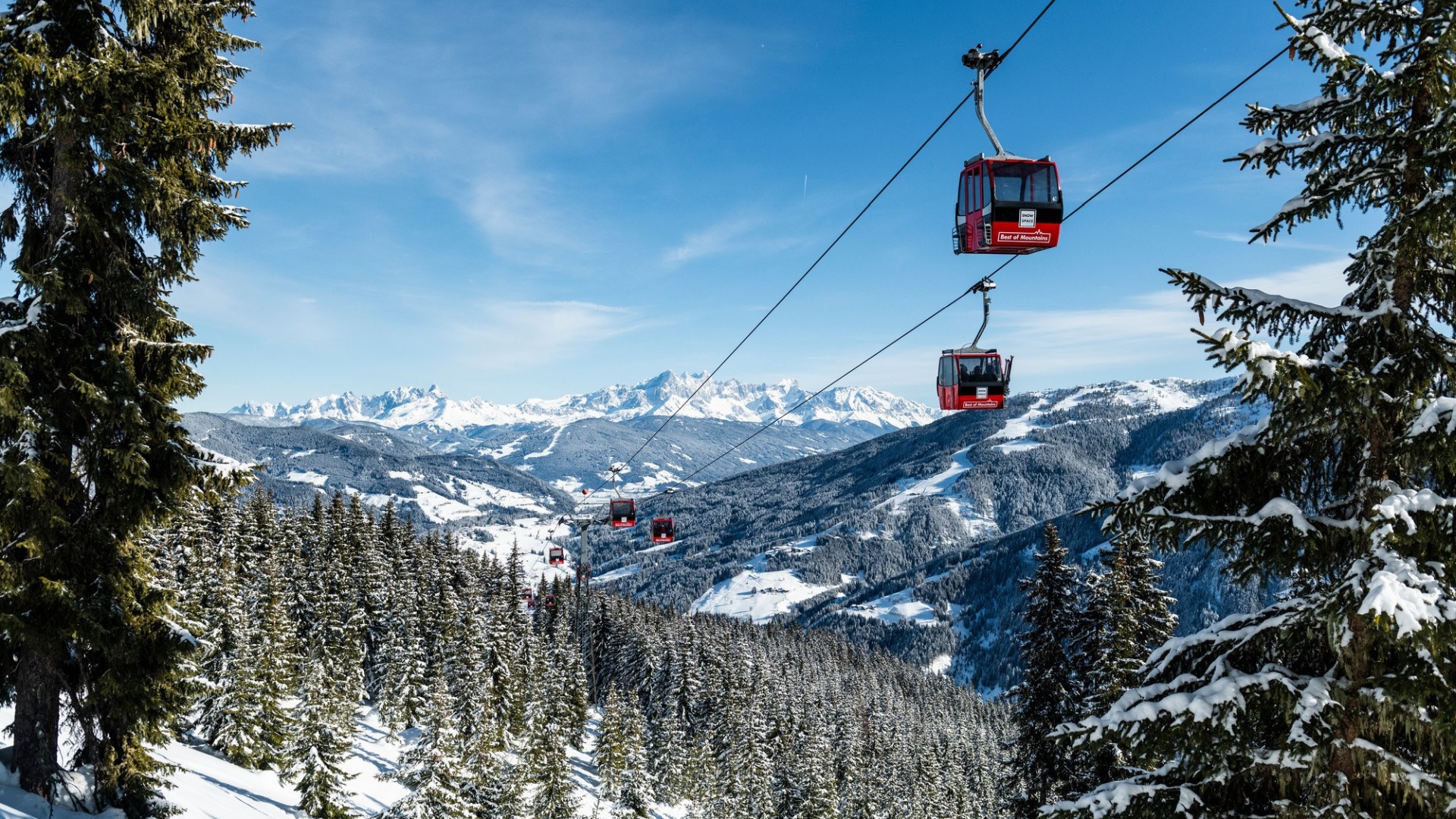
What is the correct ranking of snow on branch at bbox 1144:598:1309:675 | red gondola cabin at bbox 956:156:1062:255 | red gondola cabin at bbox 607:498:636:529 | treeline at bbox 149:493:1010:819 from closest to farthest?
1. snow on branch at bbox 1144:598:1309:675
2. red gondola cabin at bbox 956:156:1062:255
3. treeline at bbox 149:493:1010:819
4. red gondola cabin at bbox 607:498:636:529

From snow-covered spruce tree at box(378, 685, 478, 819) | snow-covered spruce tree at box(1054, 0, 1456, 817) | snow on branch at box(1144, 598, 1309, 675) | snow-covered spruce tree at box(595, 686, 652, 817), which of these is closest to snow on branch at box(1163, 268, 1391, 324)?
snow-covered spruce tree at box(1054, 0, 1456, 817)

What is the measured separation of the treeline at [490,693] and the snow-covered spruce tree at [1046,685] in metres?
20.8

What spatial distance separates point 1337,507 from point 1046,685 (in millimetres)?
18012

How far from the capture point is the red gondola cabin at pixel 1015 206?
1542 cm

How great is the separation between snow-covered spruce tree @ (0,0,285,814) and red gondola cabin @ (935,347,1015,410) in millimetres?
17185

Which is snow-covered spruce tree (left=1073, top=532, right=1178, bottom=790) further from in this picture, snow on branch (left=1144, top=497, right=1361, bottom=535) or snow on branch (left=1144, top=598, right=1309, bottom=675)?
snow on branch (left=1144, top=497, right=1361, bottom=535)

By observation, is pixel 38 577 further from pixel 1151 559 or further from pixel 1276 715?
pixel 1151 559

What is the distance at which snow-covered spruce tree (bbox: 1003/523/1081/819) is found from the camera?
22094 mm

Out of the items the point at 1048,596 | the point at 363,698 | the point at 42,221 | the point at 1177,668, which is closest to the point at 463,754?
the point at 1048,596

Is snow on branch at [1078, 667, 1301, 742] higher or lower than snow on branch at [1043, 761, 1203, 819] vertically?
higher

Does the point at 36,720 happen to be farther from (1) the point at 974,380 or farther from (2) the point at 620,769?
(2) the point at 620,769

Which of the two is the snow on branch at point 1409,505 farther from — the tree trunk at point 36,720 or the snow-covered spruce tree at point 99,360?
the tree trunk at point 36,720

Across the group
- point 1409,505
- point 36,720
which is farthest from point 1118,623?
point 36,720

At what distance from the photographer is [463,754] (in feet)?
105
